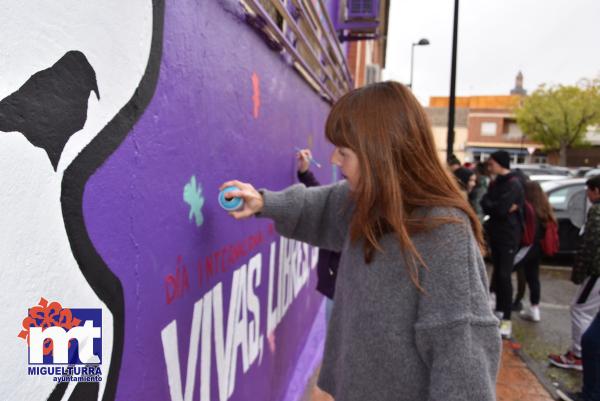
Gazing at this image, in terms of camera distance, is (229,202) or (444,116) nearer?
(229,202)

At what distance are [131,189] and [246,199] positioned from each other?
0.63 meters

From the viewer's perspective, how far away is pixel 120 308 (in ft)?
3.49

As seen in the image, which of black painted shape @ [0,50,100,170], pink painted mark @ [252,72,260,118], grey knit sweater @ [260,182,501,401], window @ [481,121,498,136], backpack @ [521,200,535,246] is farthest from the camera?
window @ [481,121,498,136]

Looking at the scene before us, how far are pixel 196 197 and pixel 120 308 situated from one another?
51cm

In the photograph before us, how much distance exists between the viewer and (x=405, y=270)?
51.9 inches

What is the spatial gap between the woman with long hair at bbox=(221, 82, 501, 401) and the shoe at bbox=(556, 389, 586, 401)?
9.13 ft

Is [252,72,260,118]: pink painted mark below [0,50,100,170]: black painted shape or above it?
above

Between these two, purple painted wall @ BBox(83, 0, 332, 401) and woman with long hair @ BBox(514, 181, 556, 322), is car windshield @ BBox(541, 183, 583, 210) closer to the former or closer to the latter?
woman with long hair @ BBox(514, 181, 556, 322)

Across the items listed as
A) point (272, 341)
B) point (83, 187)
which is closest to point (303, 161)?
point (272, 341)

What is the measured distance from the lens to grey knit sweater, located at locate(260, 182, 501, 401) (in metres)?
1.21

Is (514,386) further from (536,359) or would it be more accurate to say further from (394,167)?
(394,167)

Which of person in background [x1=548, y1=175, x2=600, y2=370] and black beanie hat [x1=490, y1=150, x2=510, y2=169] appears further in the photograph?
black beanie hat [x1=490, y1=150, x2=510, y2=169]

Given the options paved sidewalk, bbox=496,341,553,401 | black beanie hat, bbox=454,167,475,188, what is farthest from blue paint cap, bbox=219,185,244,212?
black beanie hat, bbox=454,167,475,188

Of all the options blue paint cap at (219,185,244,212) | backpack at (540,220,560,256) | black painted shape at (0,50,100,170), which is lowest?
backpack at (540,220,560,256)
